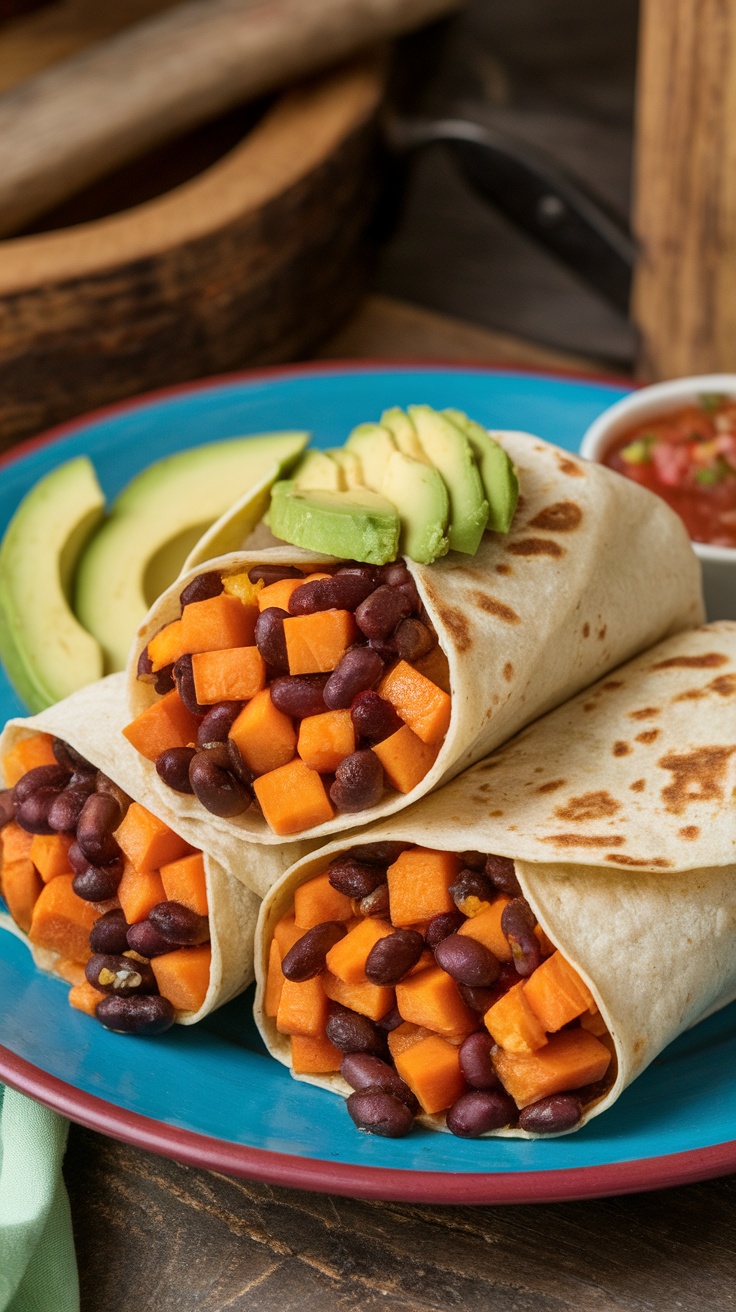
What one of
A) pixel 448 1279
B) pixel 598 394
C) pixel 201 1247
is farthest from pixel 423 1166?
pixel 598 394

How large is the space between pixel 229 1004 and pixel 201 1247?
21.3 inches

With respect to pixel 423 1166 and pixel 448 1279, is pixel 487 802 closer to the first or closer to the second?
pixel 423 1166

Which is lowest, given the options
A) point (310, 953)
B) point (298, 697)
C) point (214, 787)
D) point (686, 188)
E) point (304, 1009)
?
point (304, 1009)

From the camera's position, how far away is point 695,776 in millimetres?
2547

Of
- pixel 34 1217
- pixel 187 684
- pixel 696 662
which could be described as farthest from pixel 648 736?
pixel 34 1217

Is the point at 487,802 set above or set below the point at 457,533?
below

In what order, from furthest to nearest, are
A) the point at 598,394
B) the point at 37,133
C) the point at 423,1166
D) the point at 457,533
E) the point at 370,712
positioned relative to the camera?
the point at 37,133, the point at 598,394, the point at 457,533, the point at 370,712, the point at 423,1166

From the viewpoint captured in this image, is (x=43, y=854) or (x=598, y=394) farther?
(x=598, y=394)

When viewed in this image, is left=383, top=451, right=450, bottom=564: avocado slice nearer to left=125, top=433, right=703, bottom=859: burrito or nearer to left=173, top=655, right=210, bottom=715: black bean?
left=125, top=433, right=703, bottom=859: burrito

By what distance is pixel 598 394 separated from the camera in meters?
4.29

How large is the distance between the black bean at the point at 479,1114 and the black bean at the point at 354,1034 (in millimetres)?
197

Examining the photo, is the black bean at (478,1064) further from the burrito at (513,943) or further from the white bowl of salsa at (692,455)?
the white bowl of salsa at (692,455)

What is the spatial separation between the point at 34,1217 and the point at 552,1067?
91 cm

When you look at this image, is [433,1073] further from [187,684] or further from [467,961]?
[187,684]
